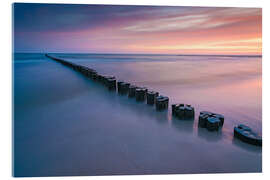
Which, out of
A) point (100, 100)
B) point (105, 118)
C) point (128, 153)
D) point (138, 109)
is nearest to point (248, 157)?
point (128, 153)

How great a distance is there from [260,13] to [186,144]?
3.06m

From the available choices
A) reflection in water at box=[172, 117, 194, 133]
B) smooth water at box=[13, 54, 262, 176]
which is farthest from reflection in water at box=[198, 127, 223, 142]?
reflection in water at box=[172, 117, 194, 133]

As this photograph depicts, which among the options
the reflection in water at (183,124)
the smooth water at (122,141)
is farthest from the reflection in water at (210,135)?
the reflection in water at (183,124)

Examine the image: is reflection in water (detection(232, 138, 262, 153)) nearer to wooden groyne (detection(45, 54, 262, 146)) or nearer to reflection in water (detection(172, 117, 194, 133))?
wooden groyne (detection(45, 54, 262, 146))

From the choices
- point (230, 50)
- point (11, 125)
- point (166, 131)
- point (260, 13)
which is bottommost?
point (166, 131)

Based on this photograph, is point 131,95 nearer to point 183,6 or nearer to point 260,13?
point 183,6

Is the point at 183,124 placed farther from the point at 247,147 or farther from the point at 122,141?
the point at 122,141

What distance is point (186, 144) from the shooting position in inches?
125

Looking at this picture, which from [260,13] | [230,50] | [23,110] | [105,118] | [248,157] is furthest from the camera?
[230,50]

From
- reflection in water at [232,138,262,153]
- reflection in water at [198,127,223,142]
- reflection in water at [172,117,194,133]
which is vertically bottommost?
reflection in water at [232,138,262,153]

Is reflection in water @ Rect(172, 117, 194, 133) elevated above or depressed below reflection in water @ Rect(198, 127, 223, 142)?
above

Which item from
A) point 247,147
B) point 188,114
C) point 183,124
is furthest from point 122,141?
point 247,147

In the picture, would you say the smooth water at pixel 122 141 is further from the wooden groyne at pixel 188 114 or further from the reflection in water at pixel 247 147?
the wooden groyne at pixel 188 114

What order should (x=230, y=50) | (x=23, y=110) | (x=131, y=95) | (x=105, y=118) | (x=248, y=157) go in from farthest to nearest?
(x=131, y=95) < (x=230, y=50) < (x=23, y=110) < (x=105, y=118) < (x=248, y=157)
